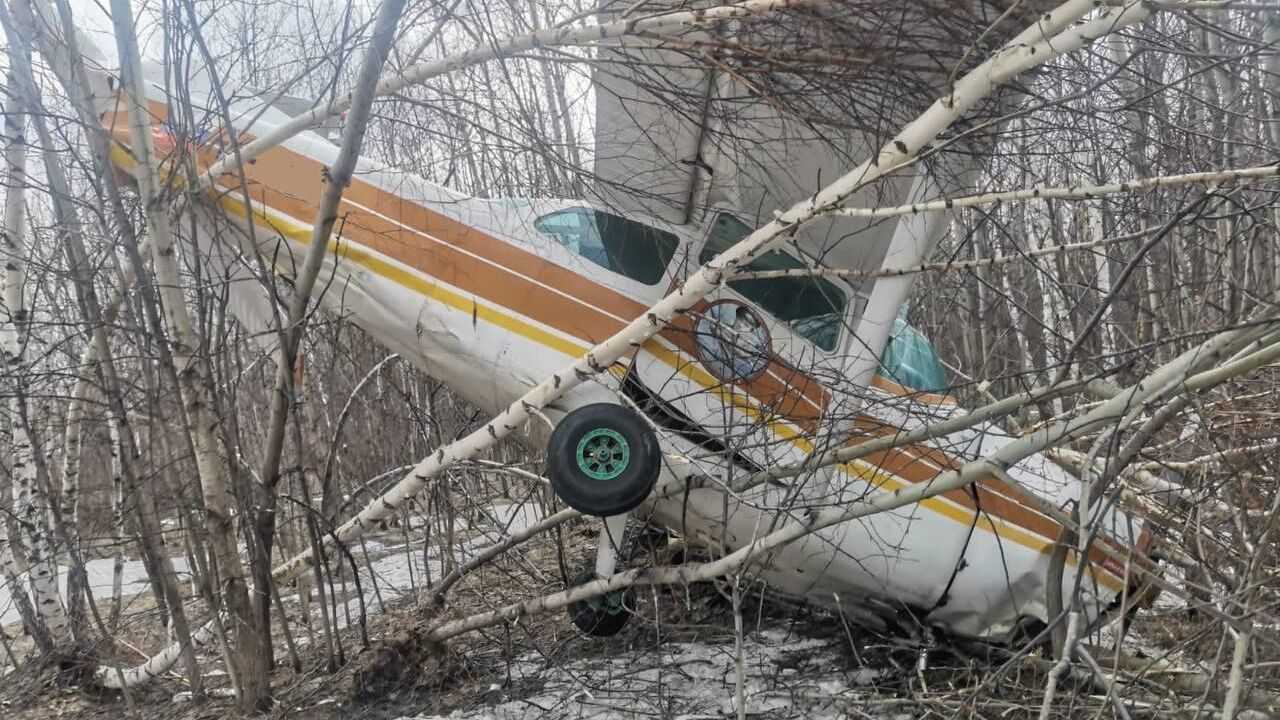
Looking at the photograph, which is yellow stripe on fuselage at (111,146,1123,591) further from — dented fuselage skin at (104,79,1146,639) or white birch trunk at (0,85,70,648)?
white birch trunk at (0,85,70,648)

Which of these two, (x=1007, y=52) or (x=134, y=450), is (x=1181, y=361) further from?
(x=134, y=450)

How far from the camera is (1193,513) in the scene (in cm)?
404

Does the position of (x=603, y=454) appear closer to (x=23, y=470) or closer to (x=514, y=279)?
(x=514, y=279)

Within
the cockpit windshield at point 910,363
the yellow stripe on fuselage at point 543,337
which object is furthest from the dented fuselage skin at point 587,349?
the cockpit windshield at point 910,363

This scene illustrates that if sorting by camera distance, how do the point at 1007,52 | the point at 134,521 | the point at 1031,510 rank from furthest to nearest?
the point at 134,521, the point at 1031,510, the point at 1007,52

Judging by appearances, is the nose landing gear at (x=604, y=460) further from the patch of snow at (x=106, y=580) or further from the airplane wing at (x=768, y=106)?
the patch of snow at (x=106, y=580)

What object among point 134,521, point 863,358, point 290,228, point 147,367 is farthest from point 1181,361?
point 134,521

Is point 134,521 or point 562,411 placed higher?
point 562,411

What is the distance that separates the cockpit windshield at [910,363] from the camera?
566 cm

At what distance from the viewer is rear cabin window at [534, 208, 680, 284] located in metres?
5.44

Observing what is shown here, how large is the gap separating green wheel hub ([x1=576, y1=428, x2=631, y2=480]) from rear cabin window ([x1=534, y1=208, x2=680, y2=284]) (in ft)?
3.45

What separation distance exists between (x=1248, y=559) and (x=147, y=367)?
547cm

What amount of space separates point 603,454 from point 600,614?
1378 mm

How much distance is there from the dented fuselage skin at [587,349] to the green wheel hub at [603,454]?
1.37 feet
